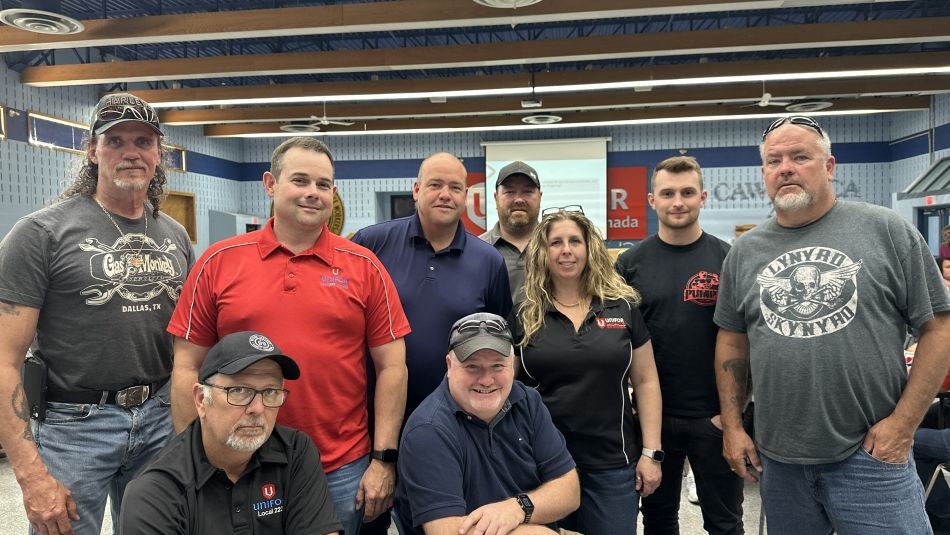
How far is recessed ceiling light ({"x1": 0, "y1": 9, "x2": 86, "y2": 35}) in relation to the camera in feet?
14.9

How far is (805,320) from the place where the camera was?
199 centimetres

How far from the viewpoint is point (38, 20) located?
15.7 ft

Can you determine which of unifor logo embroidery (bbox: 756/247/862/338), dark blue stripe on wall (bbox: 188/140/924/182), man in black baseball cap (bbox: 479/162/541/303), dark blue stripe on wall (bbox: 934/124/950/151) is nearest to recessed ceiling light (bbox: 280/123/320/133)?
dark blue stripe on wall (bbox: 188/140/924/182)

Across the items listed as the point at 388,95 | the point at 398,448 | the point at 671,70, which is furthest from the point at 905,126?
the point at 398,448

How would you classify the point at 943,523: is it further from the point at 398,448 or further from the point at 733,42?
the point at 733,42

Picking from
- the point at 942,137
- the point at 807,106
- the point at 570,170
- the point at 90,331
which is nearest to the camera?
the point at 90,331

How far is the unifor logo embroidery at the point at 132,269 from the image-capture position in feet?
6.62

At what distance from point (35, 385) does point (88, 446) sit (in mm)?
265

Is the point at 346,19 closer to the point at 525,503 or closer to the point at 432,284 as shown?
the point at 432,284

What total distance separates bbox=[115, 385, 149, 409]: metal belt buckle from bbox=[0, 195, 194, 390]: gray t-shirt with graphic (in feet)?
0.07

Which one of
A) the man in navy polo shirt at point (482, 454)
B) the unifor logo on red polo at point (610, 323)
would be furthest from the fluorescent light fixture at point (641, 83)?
the man in navy polo shirt at point (482, 454)

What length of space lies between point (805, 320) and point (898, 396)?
15.0 inches

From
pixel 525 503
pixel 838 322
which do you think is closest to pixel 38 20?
pixel 525 503

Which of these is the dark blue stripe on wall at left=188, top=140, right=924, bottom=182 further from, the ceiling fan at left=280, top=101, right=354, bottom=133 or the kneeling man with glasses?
the kneeling man with glasses
